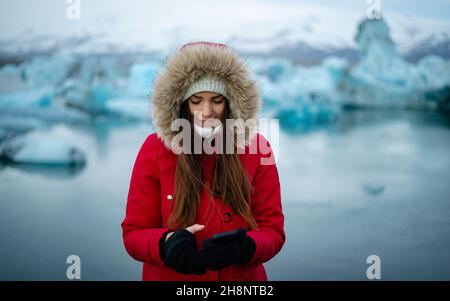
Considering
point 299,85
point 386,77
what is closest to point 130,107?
point 299,85

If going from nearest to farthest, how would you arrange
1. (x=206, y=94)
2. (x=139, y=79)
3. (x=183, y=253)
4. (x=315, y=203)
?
(x=183, y=253) < (x=206, y=94) < (x=315, y=203) < (x=139, y=79)

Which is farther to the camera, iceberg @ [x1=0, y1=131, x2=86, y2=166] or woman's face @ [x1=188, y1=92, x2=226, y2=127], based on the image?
iceberg @ [x1=0, y1=131, x2=86, y2=166]

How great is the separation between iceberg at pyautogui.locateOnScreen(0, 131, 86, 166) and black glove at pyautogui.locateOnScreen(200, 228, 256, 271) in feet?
5.15

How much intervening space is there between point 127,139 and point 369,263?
4.23 feet

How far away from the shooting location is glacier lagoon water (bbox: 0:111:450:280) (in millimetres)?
2072

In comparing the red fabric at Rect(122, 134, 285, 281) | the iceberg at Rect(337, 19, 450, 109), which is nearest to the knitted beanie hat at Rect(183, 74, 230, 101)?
the red fabric at Rect(122, 134, 285, 281)

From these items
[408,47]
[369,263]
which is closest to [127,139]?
[369,263]

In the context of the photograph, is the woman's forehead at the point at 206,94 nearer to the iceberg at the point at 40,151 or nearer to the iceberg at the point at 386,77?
the iceberg at the point at 40,151

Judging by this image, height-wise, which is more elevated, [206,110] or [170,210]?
[206,110]

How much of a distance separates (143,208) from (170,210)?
0.18 feet

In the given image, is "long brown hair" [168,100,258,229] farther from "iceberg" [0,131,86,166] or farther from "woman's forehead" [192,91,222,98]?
"iceberg" [0,131,86,166]

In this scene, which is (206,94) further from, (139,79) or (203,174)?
(139,79)

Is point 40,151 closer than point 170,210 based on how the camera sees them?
No

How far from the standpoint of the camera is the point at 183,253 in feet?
3.04
